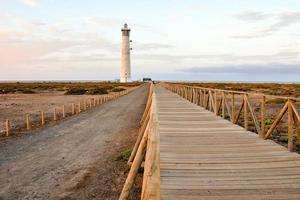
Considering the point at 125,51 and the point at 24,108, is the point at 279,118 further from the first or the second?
the point at 125,51

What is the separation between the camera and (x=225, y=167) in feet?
21.0

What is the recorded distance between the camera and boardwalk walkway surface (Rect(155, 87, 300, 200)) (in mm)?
5043

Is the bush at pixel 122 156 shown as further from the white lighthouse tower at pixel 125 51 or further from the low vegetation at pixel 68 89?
the white lighthouse tower at pixel 125 51

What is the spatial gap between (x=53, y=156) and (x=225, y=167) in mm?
7681

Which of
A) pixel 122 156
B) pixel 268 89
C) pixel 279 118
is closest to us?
pixel 279 118

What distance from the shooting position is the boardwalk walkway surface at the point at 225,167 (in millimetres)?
5043

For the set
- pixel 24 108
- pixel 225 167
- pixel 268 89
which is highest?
pixel 225 167

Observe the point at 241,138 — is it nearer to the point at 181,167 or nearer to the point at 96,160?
the point at 181,167

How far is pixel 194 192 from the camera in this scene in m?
5.04

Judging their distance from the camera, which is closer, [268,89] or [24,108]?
[24,108]

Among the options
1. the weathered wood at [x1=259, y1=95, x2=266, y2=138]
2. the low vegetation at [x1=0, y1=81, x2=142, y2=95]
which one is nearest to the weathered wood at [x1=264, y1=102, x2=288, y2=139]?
the weathered wood at [x1=259, y1=95, x2=266, y2=138]

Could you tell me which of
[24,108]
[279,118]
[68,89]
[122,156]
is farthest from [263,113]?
[68,89]

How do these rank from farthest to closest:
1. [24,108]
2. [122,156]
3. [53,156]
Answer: [24,108]
[53,156]
[122,156]

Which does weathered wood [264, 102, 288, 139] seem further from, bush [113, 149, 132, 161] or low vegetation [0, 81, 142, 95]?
low vegetation [0, 81, 142, 95]
